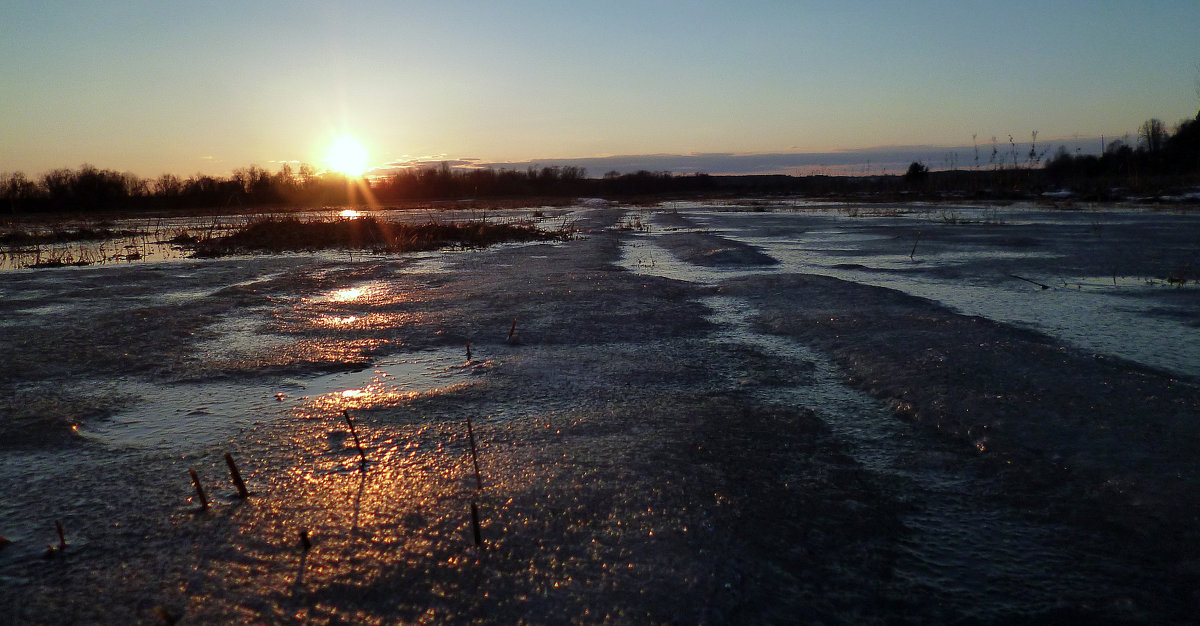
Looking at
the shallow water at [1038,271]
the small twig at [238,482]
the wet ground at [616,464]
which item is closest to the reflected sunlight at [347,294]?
the wet ground at [616,464]

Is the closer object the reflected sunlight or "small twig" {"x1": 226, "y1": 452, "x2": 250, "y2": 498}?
"small twig" {"x1": 226, "y1": 452, "x2": 250, "y2": 498}

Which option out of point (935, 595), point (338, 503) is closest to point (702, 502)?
point (935, 595)

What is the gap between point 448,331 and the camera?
277 inches

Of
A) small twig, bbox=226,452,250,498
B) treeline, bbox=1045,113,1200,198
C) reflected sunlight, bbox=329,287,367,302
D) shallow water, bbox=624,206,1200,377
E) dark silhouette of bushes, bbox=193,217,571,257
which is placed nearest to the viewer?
small twig, bbox=226,452,250,498

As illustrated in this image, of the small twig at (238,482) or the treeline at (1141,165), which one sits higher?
the treeline at (1141,165)

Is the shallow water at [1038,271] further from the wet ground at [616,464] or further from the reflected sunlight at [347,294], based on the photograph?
the reflected sunlight at [347,294]

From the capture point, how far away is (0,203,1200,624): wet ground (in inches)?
93.6

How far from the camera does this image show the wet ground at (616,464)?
2377 mm

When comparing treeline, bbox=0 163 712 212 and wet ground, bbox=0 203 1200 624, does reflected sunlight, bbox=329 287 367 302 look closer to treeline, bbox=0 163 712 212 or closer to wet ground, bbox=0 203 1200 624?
wet ground, bbox=0 203 1200 624

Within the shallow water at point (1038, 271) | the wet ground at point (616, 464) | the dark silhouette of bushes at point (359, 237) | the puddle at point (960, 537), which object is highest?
the dark silhouette of bushes at point (359, 237)

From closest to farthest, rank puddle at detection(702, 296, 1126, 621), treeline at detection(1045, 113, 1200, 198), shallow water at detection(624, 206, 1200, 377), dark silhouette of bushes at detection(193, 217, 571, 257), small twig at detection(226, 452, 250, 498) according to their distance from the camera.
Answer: puddle at detection(702, 296, 1126, 621), small twig at detection(226, 452, 250, 498), shallow water at detection(624, 206, 1200, 377), dark silhouette of bushes at detection(193, 217, 571, 257), treeline at detection(1045, 113, 1200, 198)

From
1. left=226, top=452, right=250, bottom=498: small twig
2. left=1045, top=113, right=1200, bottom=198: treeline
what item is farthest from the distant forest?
left=226, top=452, right=250, bottom=498: small twig

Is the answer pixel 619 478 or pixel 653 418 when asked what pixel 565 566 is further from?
pixel 653 418

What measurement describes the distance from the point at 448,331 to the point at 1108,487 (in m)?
5.62
